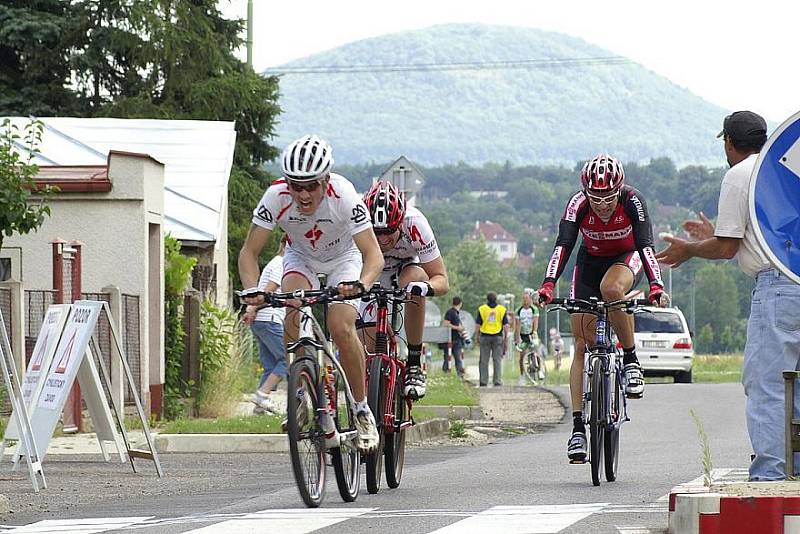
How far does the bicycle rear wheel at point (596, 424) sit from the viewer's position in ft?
35.1

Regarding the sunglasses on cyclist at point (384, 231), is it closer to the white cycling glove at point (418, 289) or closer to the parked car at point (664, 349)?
the white cycling glove at point (418, 289)

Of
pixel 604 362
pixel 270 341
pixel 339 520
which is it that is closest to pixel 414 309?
pixel 604 362

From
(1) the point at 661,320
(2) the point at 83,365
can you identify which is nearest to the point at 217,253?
(1) the point at 661,320

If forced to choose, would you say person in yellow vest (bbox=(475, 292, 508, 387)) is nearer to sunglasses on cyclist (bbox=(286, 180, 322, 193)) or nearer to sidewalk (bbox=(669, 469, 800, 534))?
sunglasses on cyclist (bbox=(286, 180, 322, 193))

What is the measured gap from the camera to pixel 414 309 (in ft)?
36.8

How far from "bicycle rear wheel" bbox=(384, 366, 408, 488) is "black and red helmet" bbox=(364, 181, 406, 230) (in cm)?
95

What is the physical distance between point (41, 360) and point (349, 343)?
13.3 feet

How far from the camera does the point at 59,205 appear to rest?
1889 cm

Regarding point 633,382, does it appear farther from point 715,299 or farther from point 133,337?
point 715,299

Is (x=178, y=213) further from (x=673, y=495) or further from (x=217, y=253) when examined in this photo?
(x=673, y=495)

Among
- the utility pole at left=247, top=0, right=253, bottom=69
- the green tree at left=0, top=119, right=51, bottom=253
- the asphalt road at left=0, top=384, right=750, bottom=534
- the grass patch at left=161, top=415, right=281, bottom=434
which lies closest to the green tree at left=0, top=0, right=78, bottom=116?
the utility pole at left=247, top=0, right=253, bottom=69

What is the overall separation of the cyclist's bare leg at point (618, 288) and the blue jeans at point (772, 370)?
3.09 meters

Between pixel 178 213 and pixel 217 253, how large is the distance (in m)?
4.42

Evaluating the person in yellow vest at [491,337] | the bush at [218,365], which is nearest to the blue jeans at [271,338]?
the bush at [218,365]
